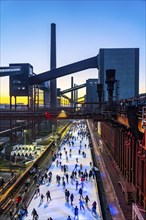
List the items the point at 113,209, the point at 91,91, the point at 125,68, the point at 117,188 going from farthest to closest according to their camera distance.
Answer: the point at 91,91 < the point at 125,68 < the point at 117,188 < the point at 113,209

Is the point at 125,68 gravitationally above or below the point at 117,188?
above

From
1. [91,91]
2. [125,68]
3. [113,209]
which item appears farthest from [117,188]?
[91,91]

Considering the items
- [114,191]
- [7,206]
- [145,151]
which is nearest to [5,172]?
[7,206]

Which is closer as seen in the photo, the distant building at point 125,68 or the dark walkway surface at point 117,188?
the dark walkway surface at point 117,188

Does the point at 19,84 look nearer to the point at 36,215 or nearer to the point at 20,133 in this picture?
the point at 20,133

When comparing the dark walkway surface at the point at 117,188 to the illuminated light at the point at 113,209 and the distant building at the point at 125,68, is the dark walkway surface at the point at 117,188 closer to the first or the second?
the illuminated light at the point at 113,209

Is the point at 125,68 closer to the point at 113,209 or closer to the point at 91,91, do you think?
the point at 91,91

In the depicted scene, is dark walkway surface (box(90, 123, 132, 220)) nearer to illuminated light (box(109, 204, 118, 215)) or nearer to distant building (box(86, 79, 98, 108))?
illuminated light (box(109, 204, 118, 215))

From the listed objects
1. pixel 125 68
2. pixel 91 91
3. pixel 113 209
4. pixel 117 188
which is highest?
pixel 125 68

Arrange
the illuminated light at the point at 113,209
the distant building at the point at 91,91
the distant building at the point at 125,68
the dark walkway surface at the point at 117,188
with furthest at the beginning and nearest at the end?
the distant building at the point at 91,91 → the distant building at the point at 125,68 → the illuminated light at the point at 113,209 → the dark walkway surface at the point at 117,188

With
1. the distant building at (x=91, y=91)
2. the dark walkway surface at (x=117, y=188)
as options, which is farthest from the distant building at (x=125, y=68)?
the dark walkway surface at (x=117, y=188)

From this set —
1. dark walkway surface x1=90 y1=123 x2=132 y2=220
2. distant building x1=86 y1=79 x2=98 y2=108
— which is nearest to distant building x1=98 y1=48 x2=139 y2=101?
distant building x1=86 y1=79 x2=98 y2=108

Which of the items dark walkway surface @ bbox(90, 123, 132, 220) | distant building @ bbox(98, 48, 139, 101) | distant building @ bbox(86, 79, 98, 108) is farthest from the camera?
distant building @ bbox(86, 79, 98, 108)

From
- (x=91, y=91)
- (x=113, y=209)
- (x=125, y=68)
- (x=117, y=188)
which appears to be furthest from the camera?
(x=91, y=91)
